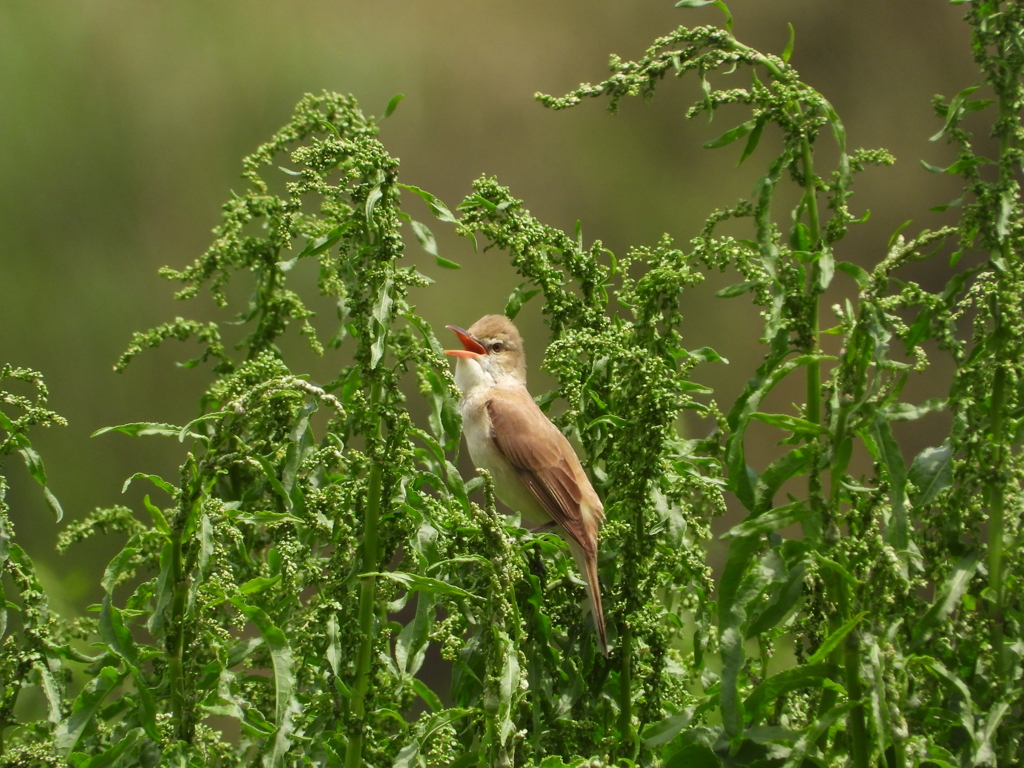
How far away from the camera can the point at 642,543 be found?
94cm

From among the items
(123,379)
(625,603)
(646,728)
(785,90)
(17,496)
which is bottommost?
(646,728)

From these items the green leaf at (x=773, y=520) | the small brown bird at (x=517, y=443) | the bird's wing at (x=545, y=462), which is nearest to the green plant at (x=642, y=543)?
the green leaf at (x=773, y=520)

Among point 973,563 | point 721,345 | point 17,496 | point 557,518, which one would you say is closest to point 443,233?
point 721,345

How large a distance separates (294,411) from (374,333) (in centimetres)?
14

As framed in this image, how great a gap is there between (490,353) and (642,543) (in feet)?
3.62

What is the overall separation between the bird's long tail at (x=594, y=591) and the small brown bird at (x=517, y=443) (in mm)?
22

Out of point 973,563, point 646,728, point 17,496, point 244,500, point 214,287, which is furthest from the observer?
point 17,496

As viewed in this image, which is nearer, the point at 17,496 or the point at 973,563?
the point at 973,563

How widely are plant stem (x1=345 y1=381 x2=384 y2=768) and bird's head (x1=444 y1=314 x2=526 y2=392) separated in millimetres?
1092

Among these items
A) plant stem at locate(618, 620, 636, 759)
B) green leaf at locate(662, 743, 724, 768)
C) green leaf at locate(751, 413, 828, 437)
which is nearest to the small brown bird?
plant stem at locate(618, 620, 636, 759)

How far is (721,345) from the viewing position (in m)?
2.02

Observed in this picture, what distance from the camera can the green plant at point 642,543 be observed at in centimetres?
76

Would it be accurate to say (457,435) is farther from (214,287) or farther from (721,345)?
(721,345)

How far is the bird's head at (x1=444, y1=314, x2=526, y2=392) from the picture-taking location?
1.98 meters
